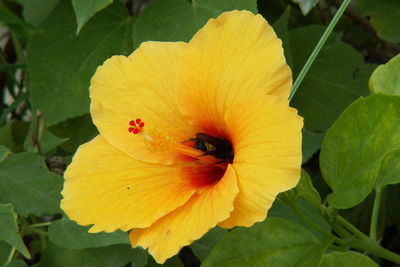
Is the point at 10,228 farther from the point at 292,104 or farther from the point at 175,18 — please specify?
the point at 292,104

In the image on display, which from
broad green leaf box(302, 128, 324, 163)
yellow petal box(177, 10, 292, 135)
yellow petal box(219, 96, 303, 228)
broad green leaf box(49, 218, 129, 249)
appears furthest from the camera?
broad green leaf box(302, 128, 324, 163)

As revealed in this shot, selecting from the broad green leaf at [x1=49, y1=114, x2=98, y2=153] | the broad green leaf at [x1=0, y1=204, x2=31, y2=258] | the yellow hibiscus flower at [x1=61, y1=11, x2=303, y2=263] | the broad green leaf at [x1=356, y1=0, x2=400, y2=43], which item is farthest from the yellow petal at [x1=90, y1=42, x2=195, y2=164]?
the broad green leaf at [x1=356, y1=0, x2=400, y2=43]

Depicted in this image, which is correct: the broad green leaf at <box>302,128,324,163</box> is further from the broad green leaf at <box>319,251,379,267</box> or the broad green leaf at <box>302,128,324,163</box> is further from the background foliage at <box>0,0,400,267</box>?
the broad green leaf at <box>319,251,379,267</box>

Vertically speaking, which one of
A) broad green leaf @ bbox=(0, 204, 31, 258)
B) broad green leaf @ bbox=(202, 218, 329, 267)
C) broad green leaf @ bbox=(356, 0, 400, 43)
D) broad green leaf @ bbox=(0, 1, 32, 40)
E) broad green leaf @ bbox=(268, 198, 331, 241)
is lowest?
broad green leaf @ bbox=(268, 198, 331, 241)

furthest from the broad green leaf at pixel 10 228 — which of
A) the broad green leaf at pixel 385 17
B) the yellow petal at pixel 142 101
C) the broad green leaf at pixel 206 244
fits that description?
the broad green leaf at pixel 385 17

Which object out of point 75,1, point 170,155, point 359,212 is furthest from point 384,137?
point 359,212

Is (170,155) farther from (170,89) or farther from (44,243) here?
(44,243)

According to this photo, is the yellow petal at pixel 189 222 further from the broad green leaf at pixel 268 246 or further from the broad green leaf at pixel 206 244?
the broad green leaf at pixel 206 244
